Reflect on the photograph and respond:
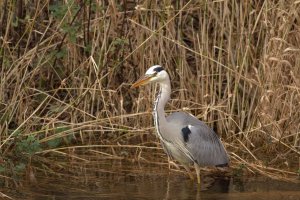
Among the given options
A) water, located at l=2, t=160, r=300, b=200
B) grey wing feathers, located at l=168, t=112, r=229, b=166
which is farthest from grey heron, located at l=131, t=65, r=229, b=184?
water, located at l=2, t=160, r=300, b=200

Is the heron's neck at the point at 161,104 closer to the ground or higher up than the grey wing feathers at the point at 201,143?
higher up

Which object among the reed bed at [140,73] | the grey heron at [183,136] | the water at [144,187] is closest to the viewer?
the water at [144,187]

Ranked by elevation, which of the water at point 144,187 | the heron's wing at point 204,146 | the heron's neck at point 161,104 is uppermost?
the heron's neck at point 161,104

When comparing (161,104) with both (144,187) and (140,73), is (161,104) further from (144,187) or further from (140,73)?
(140,73)

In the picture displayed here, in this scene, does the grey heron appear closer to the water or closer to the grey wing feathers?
the grey wing feathers

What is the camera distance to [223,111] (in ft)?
24.0

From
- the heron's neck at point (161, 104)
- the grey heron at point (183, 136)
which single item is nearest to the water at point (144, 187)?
the grey heron at point (183, 136)

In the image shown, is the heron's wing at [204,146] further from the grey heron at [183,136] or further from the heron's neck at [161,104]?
the heron's neck at [161,104]

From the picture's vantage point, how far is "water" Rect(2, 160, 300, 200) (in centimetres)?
601

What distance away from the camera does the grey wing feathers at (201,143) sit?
263 inches

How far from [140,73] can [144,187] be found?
165 centimetres

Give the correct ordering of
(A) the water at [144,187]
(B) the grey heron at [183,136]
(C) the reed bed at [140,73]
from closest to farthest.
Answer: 1. (A) the water at [144,187]
2. (B) the grey heron at [183,136]
3. (C) the reed bed at [140,73]

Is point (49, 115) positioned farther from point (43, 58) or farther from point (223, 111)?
point (223, 111)

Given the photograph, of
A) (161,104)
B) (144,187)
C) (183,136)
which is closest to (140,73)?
(161,104)
